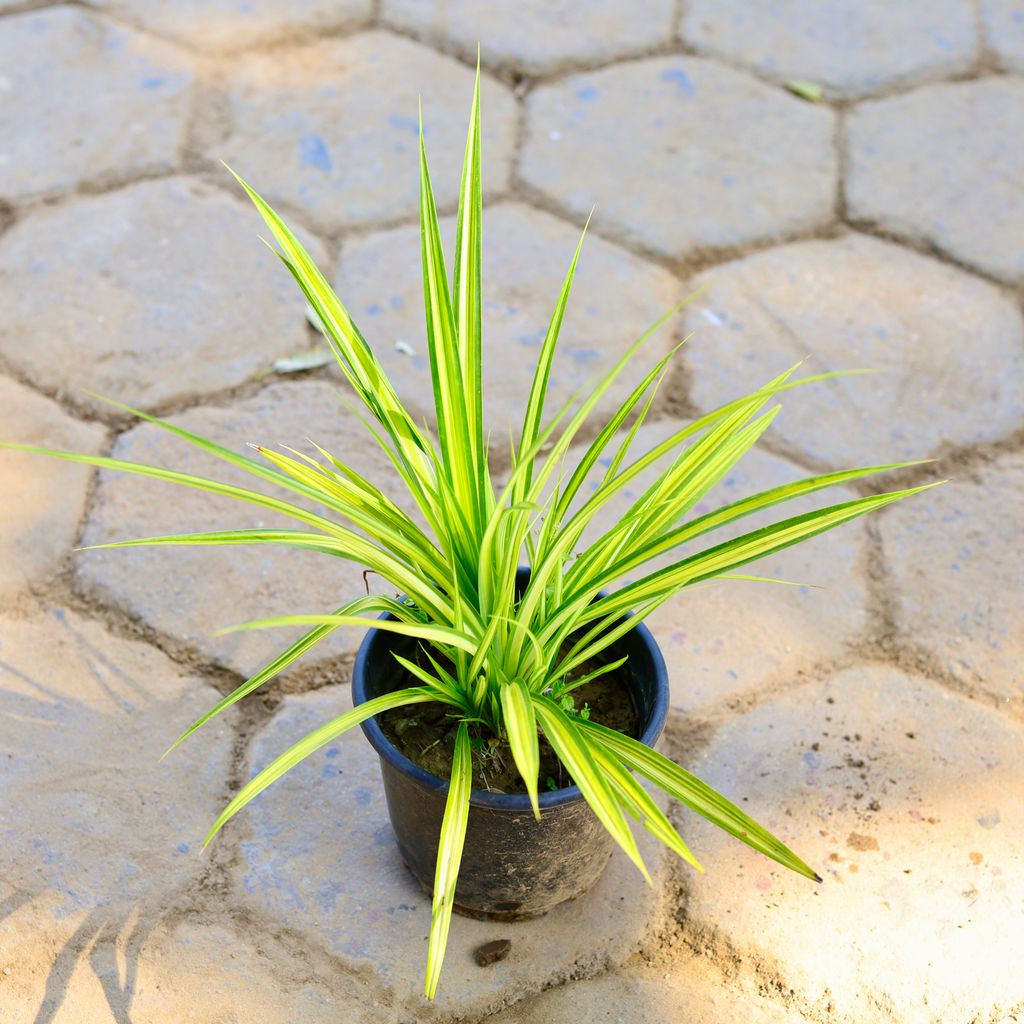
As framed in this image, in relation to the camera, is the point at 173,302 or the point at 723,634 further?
the point at 173,302

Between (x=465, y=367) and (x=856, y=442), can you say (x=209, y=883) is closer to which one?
(x=465, y=367)

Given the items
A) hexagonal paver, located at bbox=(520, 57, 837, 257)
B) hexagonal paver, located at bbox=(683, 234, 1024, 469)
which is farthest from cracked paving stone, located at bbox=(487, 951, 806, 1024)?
hexagonal paver, located at bbox=(520, 57, 837, 257)

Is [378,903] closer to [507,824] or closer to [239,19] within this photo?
[507,824]

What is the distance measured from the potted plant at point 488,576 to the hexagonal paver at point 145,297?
0.75 meters

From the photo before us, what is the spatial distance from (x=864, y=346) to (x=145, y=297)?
1113 mm

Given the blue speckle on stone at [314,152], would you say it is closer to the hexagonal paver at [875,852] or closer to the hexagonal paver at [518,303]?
the hexagonal paver at [518,303]

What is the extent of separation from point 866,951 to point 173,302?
53.1 inches

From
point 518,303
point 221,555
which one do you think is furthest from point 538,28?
point 221,555

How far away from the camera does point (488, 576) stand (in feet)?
3.34

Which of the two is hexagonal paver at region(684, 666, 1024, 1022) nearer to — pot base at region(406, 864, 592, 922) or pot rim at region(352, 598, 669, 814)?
pot base at region(406, 864, 592, 922)

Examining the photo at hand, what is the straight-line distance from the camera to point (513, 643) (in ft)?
3.40

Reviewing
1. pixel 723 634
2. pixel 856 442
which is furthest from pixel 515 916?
pixel 856 442

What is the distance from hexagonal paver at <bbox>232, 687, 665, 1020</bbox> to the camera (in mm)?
1206

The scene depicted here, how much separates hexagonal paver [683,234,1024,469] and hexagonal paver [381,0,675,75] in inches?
25.2
